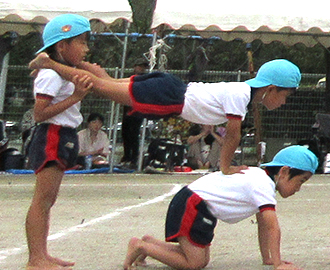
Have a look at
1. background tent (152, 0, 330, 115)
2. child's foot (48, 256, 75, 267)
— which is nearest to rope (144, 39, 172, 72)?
background tent (152, 0, 330, 115)

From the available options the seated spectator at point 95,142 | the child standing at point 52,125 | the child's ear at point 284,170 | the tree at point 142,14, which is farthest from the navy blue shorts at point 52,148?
the tree at point 142,14

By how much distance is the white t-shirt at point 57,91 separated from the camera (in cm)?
493

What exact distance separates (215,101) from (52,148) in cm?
106

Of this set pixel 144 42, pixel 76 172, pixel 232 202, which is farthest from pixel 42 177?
pixel 144 42

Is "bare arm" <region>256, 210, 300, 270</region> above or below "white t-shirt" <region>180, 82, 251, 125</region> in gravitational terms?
below

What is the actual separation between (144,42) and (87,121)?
13352 mm

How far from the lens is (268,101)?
5297 mm

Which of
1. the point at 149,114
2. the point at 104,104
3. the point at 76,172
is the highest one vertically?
the point at 149,114

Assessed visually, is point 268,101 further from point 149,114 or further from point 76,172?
point 76,172

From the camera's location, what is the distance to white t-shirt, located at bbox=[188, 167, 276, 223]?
5.12 metres

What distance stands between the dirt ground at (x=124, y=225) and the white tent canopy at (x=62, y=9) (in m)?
2.44

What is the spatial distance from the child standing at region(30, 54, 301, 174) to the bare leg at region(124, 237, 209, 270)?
537mm

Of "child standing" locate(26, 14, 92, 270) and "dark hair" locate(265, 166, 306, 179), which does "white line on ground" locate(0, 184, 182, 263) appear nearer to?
"child standing" locate(26, 14, 92, 270)

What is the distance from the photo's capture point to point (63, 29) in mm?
4977
